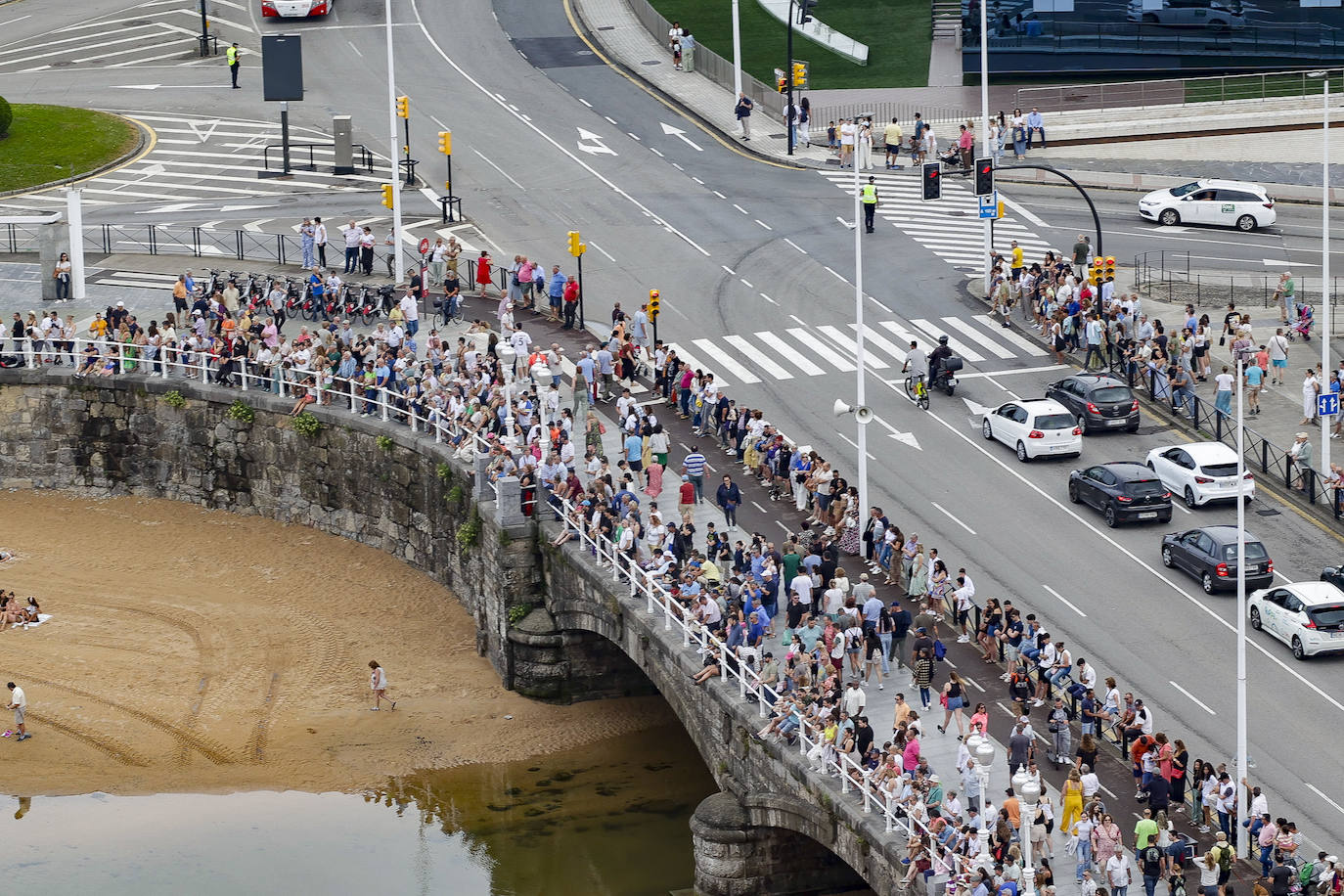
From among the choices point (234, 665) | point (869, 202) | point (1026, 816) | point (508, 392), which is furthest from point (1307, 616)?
point (869, 202)

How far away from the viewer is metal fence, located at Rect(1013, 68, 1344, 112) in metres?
82.0

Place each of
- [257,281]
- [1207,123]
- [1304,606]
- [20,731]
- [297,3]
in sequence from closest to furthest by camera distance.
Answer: [1304,606] → [20,731] → [257,281] → [1207,123] → [297,3]

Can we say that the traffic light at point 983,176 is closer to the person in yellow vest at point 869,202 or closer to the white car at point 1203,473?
the person in yellow vest at point 869,202

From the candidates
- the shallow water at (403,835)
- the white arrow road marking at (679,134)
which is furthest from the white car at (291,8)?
the shallow water at (403,835)

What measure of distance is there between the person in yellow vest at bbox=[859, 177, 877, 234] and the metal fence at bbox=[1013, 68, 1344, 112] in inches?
511

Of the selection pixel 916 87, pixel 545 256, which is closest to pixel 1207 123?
pixel 916 87

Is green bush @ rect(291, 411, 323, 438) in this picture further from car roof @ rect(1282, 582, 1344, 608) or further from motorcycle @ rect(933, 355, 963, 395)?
car roof @ rect(1282, 582, 1344, 608)

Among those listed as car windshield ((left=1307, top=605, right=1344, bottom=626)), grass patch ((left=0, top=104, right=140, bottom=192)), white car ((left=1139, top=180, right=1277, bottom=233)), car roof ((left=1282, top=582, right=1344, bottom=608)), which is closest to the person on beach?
car roof ((left=1282, top=582, right=1344, bottom=608))

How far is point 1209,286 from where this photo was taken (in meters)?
67.4

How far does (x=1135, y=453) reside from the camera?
54.6m

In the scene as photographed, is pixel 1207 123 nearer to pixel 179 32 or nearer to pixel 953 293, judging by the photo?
pixel 953 293

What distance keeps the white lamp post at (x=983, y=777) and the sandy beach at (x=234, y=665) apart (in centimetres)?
1664

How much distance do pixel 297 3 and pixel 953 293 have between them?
128 ft

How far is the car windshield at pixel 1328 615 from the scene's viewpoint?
43.5 metres
